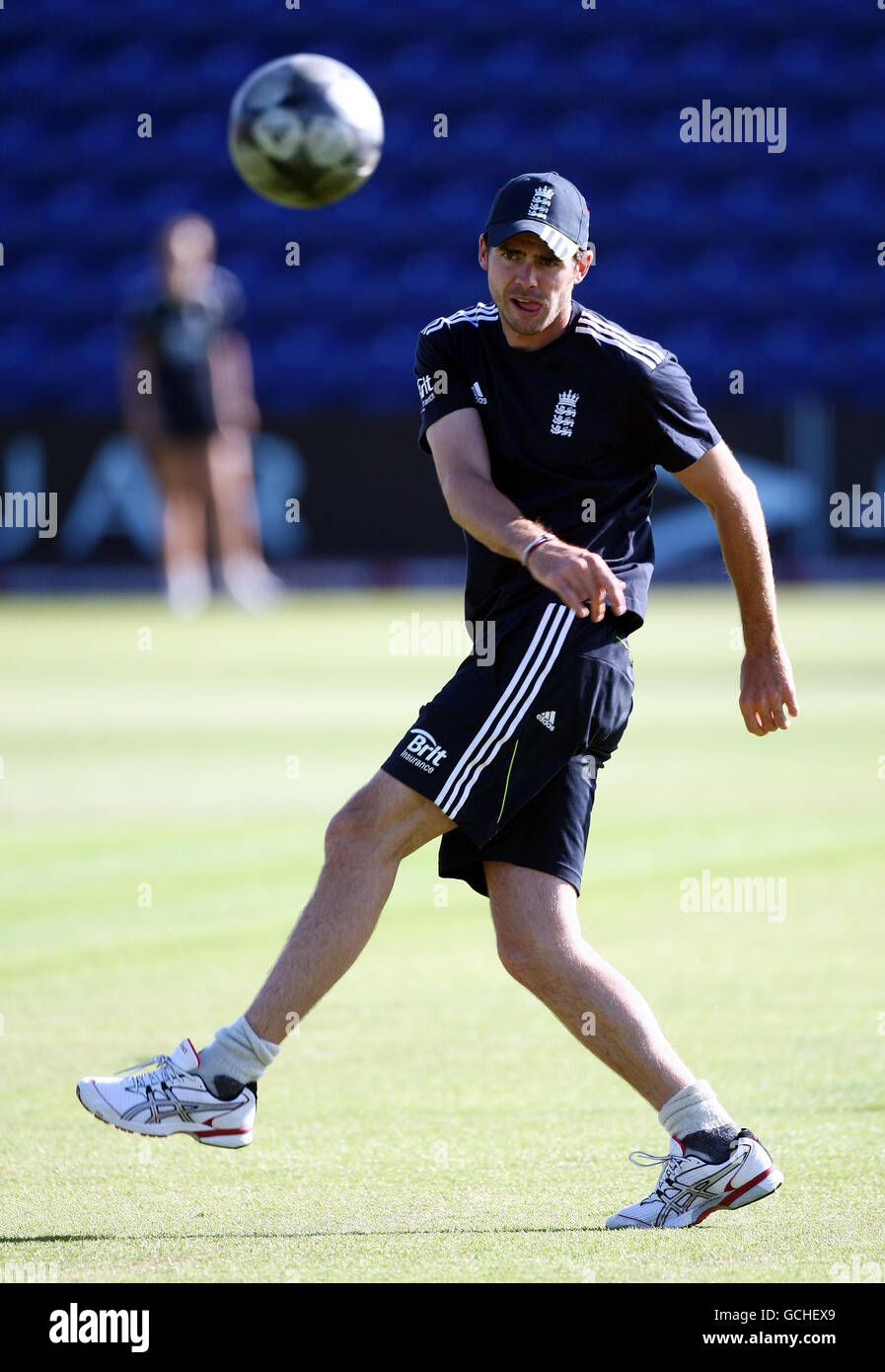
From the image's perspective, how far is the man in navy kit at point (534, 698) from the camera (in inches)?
170

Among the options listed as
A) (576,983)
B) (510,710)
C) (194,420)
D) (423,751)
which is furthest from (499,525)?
(194,420)

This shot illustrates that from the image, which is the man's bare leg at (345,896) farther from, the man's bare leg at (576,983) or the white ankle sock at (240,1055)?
the man's bare leg at (576,983)

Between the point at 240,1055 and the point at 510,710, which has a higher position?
the point at 510,710

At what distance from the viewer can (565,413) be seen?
438cm

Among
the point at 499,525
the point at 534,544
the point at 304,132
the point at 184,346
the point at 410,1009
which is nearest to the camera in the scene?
the point at 534,544

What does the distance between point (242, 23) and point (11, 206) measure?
4.11 metres

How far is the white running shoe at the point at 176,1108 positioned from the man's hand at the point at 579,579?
1.33m

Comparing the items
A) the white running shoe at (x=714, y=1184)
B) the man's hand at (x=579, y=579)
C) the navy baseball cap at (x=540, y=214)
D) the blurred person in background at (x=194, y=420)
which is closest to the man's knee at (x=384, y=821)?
the man's hand at (x=579, y=579)

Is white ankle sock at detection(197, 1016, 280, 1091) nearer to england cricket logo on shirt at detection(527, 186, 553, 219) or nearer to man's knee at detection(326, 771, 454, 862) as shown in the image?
man's knee at detection(326, 771, 454, 862)

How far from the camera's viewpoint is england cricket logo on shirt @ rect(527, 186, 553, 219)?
427 centimetres

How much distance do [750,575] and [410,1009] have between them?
90.7 inches

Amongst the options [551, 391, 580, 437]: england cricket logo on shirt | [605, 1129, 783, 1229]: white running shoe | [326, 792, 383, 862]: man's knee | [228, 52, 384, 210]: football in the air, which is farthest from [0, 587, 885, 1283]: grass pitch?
[228, 52, 384, 210]: football in the air

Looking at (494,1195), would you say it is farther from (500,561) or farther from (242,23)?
(242,23)

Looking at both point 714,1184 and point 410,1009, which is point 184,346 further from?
point 714,1184
